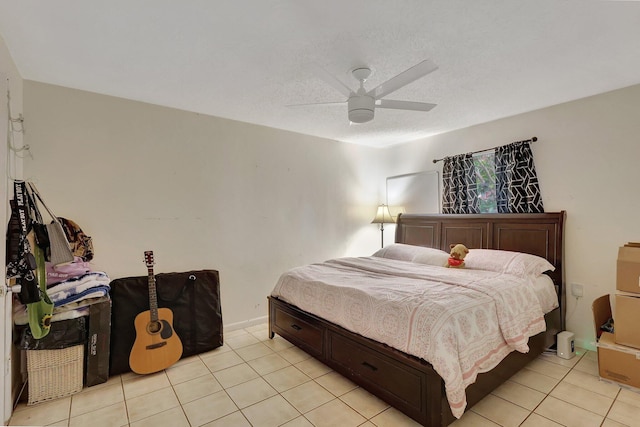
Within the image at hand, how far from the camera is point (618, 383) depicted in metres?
2.34

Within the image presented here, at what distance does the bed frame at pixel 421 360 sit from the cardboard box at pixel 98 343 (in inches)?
57.0

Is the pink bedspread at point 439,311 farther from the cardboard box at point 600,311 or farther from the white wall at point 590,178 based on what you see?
the white wall at point 590,178

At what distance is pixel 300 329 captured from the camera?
113 inches

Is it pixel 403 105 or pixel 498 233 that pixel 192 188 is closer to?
pixel 403 105

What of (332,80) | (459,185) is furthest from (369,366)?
(459,185)

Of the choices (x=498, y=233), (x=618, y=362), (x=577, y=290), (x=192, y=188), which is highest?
(x=192, y=188)

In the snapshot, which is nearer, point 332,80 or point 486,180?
point 332,80

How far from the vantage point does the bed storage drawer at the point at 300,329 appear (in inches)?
105

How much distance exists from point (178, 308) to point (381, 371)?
6.39 feet

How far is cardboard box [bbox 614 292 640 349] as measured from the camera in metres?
2.26

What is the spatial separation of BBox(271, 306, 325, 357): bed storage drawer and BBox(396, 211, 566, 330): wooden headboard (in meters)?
2.22

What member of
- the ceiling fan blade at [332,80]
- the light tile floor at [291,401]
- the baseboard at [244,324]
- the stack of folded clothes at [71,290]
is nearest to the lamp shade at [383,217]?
the baseboard at [244,324]

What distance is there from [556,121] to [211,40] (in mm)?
3374

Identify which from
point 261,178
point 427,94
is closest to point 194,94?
point 261,178
